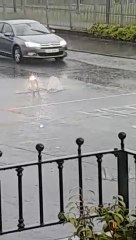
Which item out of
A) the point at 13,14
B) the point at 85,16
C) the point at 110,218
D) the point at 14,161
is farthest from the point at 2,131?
the point at 13,14

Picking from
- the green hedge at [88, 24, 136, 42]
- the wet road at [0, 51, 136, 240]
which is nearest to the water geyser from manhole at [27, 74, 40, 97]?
the wet road at [0, 51, 136, 240]

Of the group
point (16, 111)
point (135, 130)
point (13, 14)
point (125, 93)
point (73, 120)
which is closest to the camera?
point (135, 130)

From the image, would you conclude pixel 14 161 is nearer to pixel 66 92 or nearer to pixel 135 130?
pixel 135 130

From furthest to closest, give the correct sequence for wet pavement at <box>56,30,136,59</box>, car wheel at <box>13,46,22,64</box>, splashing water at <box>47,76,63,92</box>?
wet pavement at <box>56,30,136,59</box> → car wheel at <box>13,46,22,64</box> → splashing water at <box>47,76,63,92</box>

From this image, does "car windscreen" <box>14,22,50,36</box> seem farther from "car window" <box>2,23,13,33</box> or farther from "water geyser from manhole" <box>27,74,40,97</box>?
"water geyser from manhole" <box>27,74,40,97</box>

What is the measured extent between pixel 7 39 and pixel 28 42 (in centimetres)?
142

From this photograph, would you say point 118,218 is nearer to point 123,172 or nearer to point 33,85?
point 123,172

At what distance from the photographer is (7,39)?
96.0 feet

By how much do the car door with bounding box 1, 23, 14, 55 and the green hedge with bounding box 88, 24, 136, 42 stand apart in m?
5.88

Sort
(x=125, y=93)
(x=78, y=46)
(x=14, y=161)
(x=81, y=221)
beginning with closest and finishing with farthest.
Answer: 1. (x=81, y=221)
2. (x=14, y=161)
3. (x=125, y=93)
4. (x=78, y=46)

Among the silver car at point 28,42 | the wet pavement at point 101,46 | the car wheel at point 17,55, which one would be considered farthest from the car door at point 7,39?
the wet pavement at point 101,46

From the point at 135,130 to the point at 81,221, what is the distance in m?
9.19

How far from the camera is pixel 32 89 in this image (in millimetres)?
20969

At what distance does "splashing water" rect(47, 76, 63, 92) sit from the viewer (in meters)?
21.0
